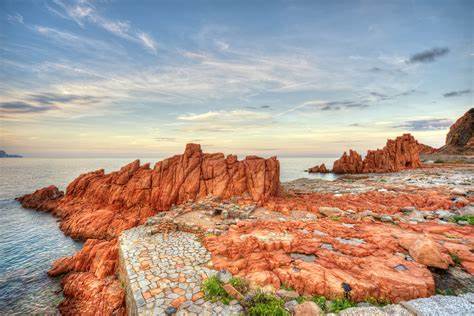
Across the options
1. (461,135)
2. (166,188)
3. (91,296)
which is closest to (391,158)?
(461,135)

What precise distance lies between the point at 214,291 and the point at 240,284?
1.07 meters

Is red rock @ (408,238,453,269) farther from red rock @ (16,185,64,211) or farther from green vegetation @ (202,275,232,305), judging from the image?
red rock @ (16,185,64,211)

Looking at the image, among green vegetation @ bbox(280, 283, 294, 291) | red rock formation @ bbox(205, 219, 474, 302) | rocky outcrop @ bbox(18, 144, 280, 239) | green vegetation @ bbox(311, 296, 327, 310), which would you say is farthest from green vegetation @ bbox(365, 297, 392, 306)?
rocky outcrop @ bbox(18, 144, 280, 239)

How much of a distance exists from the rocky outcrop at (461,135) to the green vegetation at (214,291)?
14536 centimetres

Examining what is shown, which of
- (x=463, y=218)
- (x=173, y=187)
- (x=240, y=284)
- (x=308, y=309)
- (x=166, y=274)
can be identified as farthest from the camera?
(x=173, y=187)

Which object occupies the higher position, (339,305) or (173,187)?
(173,187)

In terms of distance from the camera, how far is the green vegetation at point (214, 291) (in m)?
8.37

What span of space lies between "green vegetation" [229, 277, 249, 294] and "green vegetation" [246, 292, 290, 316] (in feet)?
1.96

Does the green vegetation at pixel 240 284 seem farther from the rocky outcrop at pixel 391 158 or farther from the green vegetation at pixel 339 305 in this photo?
the rocky outcrop at pixel 391 158

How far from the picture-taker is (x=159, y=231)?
15836mm

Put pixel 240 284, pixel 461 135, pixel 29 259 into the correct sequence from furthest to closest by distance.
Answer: pixel 461 135 → pixel 29 259 → pixel 240 284

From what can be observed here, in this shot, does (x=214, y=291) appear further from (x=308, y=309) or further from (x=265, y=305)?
(x=308, y=309)

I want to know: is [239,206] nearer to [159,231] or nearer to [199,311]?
[159,231]

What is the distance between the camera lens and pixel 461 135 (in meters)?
120
